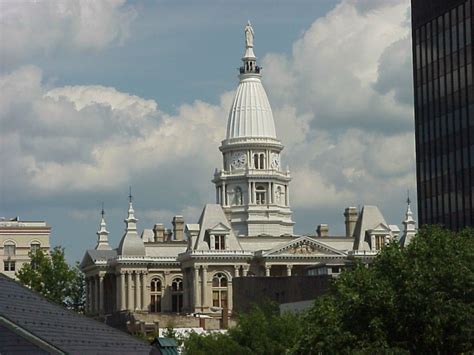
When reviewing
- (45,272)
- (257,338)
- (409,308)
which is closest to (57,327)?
(409,308)

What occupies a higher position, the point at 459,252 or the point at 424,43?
the point at 424,43

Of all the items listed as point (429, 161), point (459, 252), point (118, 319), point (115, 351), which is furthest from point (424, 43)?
point (115, 351)

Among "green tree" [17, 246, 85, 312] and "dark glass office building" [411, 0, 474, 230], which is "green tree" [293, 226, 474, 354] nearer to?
"dark glass office building" [411, 0, 474, 230]

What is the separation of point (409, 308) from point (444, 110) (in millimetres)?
42959

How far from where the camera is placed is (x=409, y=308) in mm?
61719

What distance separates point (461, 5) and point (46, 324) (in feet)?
267

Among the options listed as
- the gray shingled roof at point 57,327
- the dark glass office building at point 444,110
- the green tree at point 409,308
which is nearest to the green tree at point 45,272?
the dark glass office building at point 444,110

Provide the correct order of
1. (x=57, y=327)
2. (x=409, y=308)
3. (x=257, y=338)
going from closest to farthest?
1. (x=57, y=327)
2. (x=409, y=308)
3. (x=257, y=338)

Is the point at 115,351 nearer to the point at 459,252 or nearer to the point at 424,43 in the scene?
the point at 459,252

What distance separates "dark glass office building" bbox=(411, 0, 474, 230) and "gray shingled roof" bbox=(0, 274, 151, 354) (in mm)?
76324

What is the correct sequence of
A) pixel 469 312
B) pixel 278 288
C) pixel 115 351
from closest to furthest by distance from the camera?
pixel 115 351, pixel 469 312, pixel 278 288

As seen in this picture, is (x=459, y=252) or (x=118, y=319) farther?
(x=118, y=319)

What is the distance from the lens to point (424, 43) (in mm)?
106438

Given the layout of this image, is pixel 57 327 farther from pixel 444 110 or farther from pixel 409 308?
pixel 444 110
